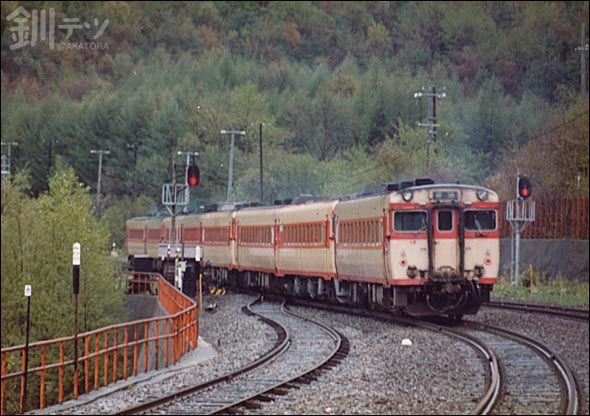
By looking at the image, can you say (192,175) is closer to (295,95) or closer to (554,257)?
(554,257)

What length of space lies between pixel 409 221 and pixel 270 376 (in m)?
7.01

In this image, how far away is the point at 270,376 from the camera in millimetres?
16938

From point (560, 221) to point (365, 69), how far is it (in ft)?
65.6

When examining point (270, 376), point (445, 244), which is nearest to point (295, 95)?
point (445, 244)

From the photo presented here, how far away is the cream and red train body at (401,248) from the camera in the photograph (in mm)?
22922

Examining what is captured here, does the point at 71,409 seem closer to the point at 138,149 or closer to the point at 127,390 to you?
the point at 127,390

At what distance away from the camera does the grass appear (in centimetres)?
2408

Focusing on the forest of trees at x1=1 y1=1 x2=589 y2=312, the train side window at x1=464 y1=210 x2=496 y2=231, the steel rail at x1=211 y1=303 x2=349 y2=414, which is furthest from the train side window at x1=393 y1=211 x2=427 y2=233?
the forest of trees at x1=1 y1=1 x2=589 y2=312

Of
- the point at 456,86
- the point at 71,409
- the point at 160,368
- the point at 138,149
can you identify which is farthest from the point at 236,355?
the point at 138,149

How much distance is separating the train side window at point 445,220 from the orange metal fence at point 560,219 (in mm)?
2513

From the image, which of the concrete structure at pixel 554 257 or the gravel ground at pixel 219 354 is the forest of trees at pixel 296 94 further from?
the gravel ground at pixel 219 354

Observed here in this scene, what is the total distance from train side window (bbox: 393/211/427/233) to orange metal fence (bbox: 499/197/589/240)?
3.06 metres

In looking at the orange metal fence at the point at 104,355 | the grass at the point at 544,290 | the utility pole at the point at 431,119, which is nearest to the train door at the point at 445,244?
the grass at the point at 544,290

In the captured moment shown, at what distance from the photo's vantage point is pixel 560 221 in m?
25.7
